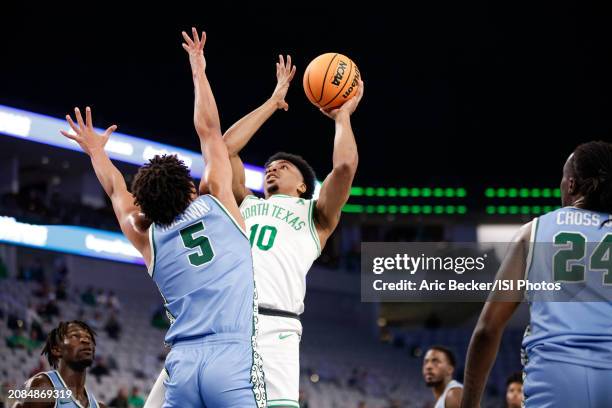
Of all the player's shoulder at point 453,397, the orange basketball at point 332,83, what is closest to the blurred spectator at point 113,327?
the player's shoulder at point 453,397

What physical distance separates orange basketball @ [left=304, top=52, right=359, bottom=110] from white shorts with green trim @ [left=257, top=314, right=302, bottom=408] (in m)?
1.42

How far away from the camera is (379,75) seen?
81.1 feet

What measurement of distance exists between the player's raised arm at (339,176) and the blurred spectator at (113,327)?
49.8ft

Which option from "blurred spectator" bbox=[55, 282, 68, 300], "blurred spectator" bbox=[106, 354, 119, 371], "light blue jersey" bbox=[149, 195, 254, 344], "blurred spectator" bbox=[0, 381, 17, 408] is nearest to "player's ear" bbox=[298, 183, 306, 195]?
"light blue jersey" bbox=[149, 195, 254, 344]

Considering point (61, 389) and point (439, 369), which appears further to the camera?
point (439, 369)

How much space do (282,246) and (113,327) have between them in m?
15.5

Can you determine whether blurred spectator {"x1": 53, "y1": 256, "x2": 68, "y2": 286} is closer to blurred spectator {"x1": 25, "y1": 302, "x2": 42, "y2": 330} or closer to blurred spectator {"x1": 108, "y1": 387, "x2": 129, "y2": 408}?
blurred spectator {"x1": 25, "y1": 302, "x2": 42, "y2": 330}

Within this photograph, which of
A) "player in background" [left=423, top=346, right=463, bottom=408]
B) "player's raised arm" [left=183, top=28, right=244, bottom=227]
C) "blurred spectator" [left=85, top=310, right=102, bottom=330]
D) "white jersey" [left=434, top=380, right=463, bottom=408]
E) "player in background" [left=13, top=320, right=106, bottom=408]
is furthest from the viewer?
"blurred spectator" [left=85, top=310, right=102, bottom=330]

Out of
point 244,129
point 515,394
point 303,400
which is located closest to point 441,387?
point 515,394

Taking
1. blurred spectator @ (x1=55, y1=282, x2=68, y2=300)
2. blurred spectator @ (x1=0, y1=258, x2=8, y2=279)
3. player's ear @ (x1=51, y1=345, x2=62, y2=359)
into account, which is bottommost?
player's ear @ (x1=51, y1=345, x2=62, y2=359)

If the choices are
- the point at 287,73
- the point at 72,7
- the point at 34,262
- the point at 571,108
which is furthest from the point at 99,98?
the point at 287,73

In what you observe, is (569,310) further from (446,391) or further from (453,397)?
(446,391)

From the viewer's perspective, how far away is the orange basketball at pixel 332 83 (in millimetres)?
5285

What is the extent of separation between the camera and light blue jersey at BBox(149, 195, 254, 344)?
12.6ft
